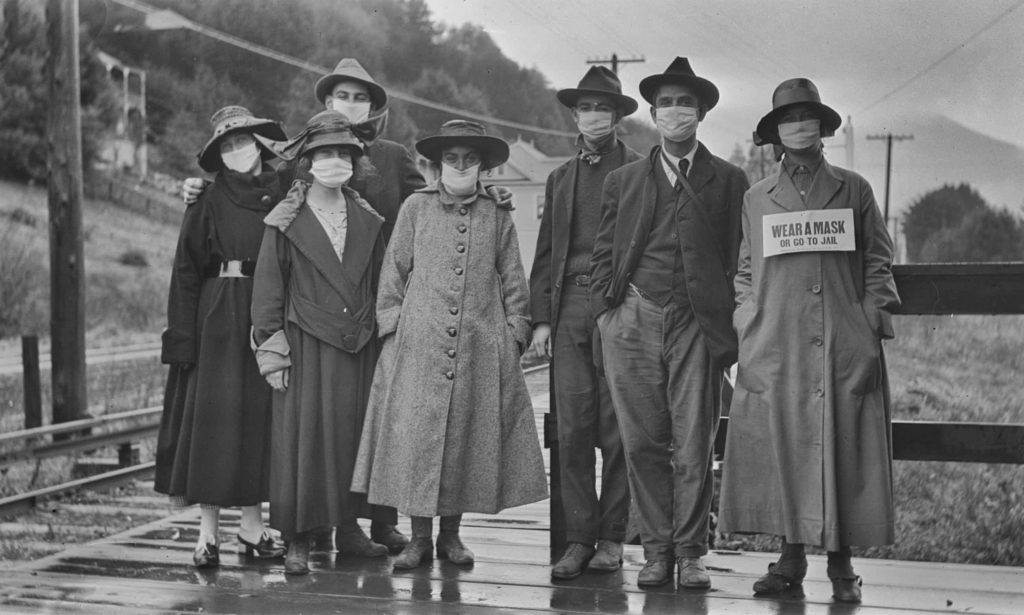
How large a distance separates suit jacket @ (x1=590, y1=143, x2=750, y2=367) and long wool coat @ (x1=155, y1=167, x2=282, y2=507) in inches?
62.4

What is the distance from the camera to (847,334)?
4.38 m

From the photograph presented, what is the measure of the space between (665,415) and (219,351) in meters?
1.96

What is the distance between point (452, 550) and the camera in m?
5.12

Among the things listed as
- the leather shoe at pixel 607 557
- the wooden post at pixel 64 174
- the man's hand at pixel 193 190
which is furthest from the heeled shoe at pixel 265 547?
the wooden post at pixel 64 174

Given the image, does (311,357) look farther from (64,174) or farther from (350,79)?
(64,174)

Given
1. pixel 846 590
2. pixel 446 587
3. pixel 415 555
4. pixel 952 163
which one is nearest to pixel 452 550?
pixel 415 555

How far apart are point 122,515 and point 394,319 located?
11.7ft

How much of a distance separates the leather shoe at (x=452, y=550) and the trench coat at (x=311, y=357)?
39 cm

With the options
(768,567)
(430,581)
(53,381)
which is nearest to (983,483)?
(768,567)

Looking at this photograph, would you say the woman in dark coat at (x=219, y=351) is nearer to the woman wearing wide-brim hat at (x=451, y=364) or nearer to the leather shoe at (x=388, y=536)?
the leather shoe at (x=388, y=536)

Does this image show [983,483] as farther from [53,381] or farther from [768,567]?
[53,381]

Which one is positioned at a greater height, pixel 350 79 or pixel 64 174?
pixel 64 174

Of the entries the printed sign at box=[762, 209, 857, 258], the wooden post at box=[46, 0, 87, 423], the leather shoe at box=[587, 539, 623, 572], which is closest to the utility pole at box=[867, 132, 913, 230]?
the printed sign at box=[762, 209, 857, 258]

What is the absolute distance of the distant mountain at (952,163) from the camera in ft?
27.4
